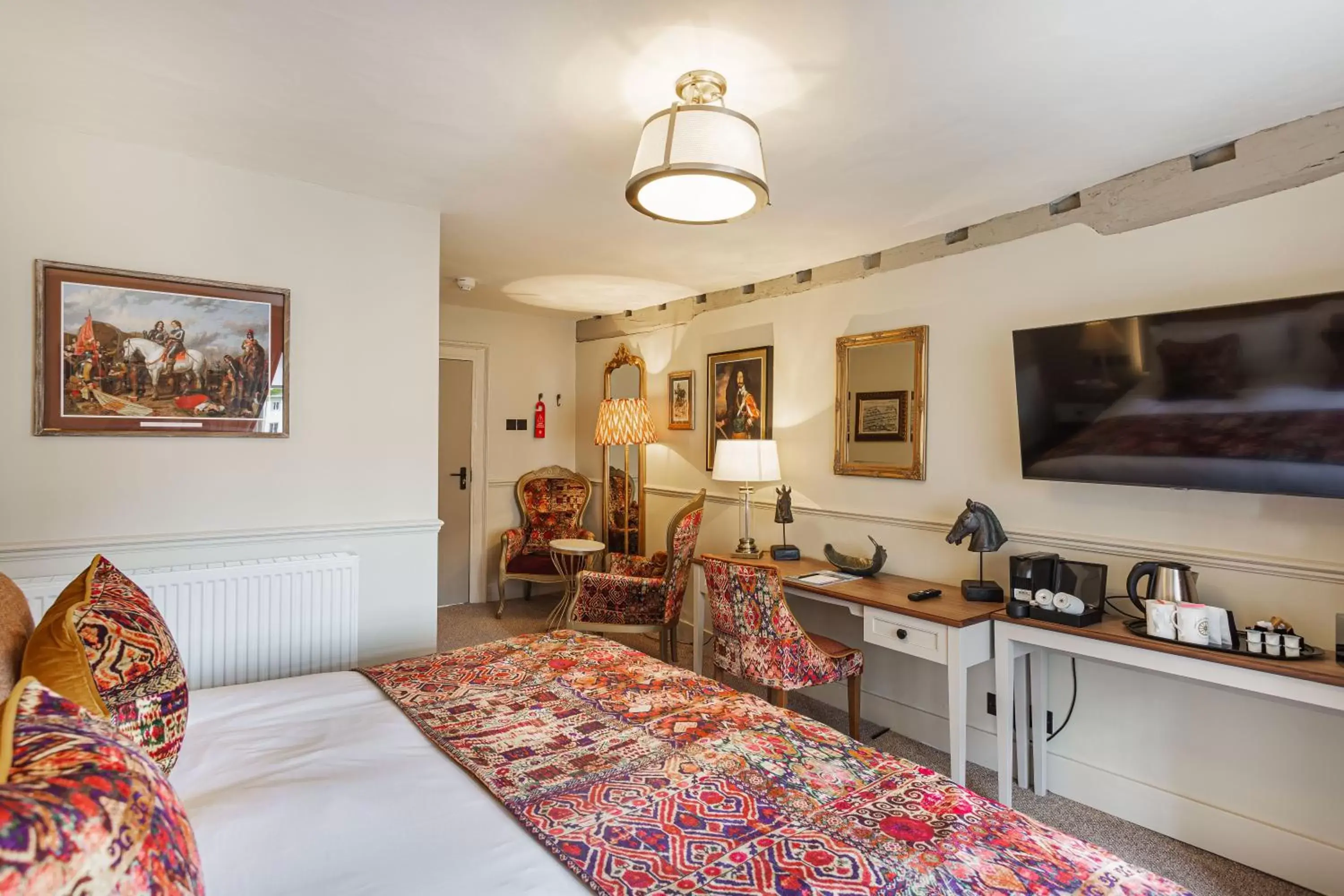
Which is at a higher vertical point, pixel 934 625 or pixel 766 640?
pixel 934 625

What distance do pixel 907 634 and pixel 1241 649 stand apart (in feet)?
3.48

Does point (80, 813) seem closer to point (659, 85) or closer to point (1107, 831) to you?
A: point (659, 85)

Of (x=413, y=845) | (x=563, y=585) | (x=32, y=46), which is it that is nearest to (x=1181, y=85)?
(x=413, y=845)

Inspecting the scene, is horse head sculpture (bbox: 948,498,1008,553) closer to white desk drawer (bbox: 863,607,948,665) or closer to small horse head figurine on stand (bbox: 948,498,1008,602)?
small horse head figurine on stand (bbox: 948,498,1008,602)

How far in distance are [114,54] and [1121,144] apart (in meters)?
3.07

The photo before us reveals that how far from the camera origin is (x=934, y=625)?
2738 millimetres

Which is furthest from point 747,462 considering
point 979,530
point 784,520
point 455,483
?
point 455,483

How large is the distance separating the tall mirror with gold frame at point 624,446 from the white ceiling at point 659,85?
2.28 m

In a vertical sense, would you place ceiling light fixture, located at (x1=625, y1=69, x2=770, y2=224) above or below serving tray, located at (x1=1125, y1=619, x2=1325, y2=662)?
above

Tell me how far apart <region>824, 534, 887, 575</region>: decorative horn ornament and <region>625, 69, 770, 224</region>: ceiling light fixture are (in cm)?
203

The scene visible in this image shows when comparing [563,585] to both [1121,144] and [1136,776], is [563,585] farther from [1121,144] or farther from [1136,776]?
[1121,144]

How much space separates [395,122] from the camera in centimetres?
229

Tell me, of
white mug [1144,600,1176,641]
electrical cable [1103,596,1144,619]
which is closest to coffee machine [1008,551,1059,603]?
electrical cable [1103,596,1144,619]

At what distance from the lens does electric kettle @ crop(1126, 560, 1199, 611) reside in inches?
93.4
